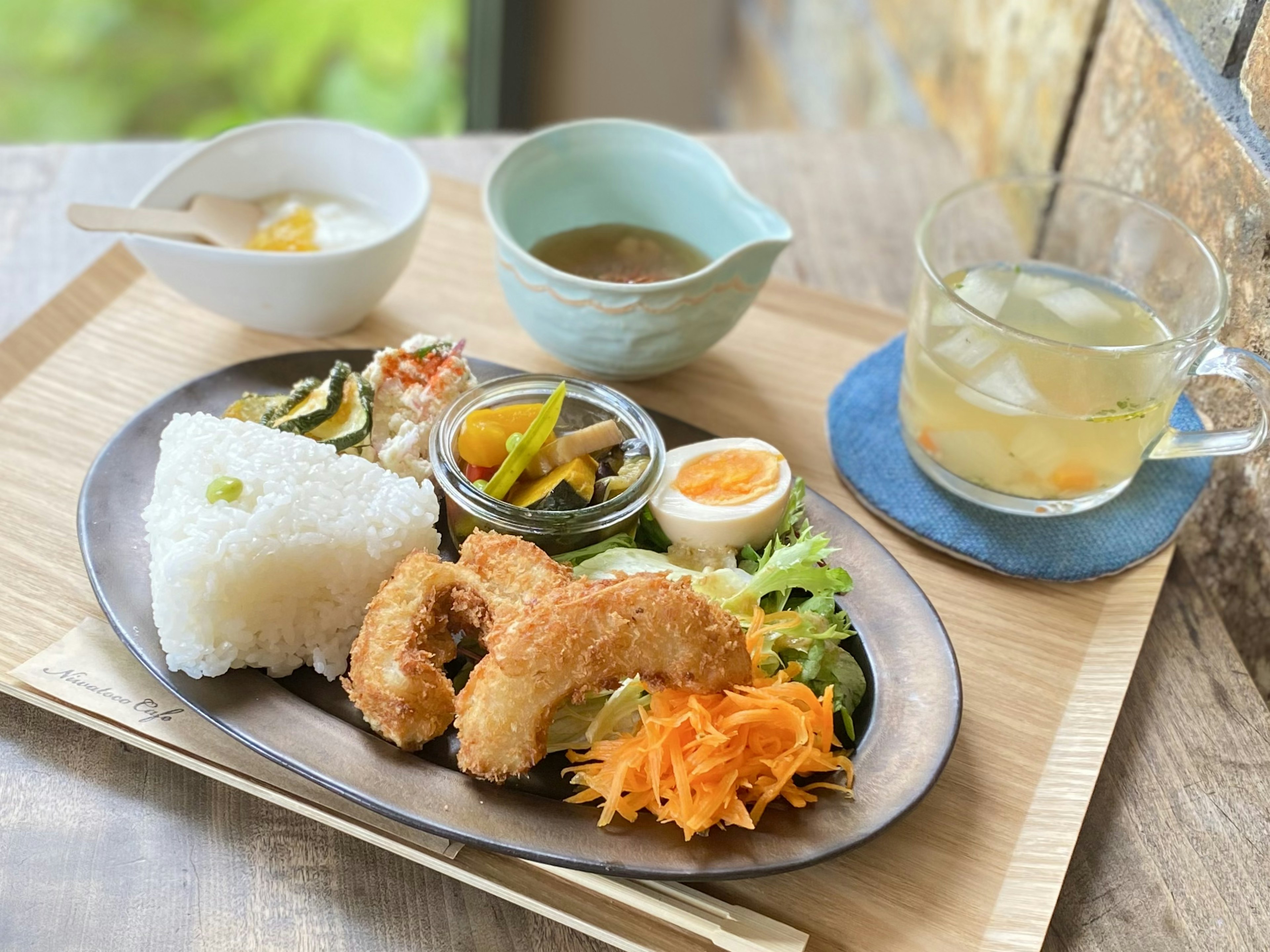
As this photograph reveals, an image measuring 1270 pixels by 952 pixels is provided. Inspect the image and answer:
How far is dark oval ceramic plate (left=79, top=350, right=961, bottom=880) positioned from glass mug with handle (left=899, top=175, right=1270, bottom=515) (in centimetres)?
29

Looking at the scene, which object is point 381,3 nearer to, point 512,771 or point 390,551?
point 390,551

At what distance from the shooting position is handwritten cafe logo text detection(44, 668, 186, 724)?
1558mm

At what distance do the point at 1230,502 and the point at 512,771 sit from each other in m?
1.35

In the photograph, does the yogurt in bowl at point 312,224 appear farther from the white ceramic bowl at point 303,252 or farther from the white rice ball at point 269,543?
the white rice ball at point 269,543

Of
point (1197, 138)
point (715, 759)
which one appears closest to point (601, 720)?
point (715, 759)

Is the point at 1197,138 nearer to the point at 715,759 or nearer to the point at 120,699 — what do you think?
the point at 715,759

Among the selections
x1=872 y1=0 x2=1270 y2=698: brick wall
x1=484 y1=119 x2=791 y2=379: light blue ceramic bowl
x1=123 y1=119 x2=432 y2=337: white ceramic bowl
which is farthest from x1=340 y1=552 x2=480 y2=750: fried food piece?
x1=872 y1=0 x2=1270 y2=698: brick wall

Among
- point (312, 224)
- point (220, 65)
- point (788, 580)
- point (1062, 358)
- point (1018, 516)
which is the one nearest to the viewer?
point (788, 580)

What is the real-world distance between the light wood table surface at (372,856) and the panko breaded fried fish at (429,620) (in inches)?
7.4

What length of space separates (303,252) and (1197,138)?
5.40ft

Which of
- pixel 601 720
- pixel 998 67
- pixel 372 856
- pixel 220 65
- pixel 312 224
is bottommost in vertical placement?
pixel 220 65

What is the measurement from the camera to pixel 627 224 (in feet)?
7.78

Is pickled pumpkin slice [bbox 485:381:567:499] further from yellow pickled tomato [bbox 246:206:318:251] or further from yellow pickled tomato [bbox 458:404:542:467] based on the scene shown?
yellow pickled tomato [bbox 246:206:318:251]

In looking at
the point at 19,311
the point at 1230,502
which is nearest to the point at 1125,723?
the point at 1230,502
